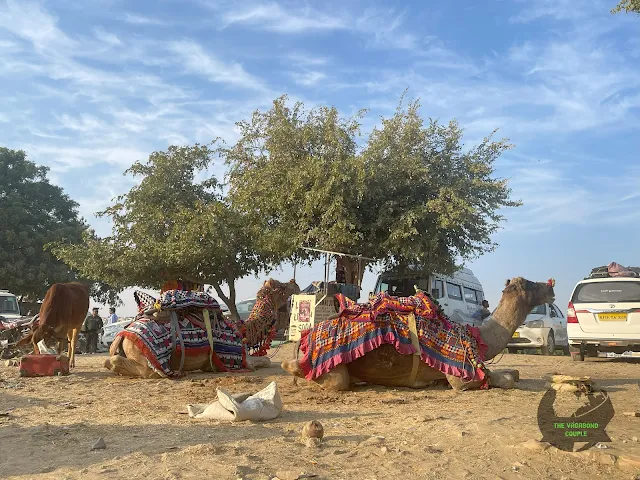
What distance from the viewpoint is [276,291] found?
1109 cm

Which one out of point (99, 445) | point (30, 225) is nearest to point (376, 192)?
point (99, 445)

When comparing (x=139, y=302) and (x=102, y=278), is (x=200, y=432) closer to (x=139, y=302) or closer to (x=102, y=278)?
(x=139, y=302)

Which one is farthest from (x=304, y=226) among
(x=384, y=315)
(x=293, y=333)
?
(x=384, y=315)

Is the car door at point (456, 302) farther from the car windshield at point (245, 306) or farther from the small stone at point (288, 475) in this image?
the small stone at point (288, 475)

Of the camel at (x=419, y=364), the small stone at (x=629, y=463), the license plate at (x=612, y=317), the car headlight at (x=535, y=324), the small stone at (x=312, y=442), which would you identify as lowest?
the small stone at (x=312, y=442)

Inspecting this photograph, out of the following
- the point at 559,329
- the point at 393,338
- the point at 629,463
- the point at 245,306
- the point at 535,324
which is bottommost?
the point at 629,463

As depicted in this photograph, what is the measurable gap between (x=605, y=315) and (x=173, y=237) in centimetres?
1380

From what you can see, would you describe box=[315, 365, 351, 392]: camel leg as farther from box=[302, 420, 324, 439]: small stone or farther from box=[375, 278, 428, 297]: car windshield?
box=[375, 278, 428, 297]: car windshield

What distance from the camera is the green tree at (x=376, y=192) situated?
17859mm

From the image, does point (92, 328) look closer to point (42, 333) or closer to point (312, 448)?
point (42, 333)

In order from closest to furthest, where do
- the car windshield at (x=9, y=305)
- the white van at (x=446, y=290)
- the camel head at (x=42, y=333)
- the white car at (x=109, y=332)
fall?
the camel head at (x=42, y=333), the white van at (x=446, y=290), the car windshield at (x=9, y=305), the white car at (x=109, y=332)

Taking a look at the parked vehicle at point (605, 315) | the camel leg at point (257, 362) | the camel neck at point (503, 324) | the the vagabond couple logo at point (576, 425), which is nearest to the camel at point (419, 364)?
the camel neck at point (503, 324)

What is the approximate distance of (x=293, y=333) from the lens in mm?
15211

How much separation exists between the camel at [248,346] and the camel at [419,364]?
2.34 meters
